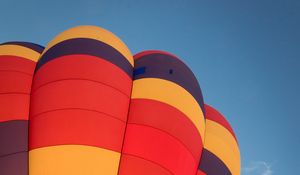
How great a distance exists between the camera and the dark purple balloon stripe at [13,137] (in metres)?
6.98

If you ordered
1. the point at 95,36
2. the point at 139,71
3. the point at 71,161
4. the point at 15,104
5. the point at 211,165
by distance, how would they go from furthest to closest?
1. the point at 95,36
2. the point at 139,71
3. the point at 211,165
4. the point at 15,104
5. the point at 71,161

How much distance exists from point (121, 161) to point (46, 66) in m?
2.47

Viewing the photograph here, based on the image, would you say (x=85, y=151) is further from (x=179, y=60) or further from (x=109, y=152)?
(x=179, y=60)

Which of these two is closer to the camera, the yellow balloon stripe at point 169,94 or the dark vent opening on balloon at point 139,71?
the yellow balloon stripe at point 169,94

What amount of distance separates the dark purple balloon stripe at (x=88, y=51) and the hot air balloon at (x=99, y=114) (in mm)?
20

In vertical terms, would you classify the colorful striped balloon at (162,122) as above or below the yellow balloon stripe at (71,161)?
above

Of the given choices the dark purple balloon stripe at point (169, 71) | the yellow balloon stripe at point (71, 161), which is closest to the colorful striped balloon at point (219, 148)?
the dark purple balloon stripe at point (169, 71)

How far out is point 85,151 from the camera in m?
6.89

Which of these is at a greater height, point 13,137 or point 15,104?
point 15,104

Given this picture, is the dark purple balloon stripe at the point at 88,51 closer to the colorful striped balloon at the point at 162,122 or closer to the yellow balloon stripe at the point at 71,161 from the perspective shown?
the colorful striped balloon at the point at 162,122

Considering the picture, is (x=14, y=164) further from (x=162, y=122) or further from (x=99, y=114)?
(x=162, y=122)

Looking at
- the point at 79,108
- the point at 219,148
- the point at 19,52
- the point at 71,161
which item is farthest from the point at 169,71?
the point at 19,52

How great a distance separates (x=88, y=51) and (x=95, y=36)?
0.61 meters

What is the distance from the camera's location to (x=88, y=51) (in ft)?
26.4
